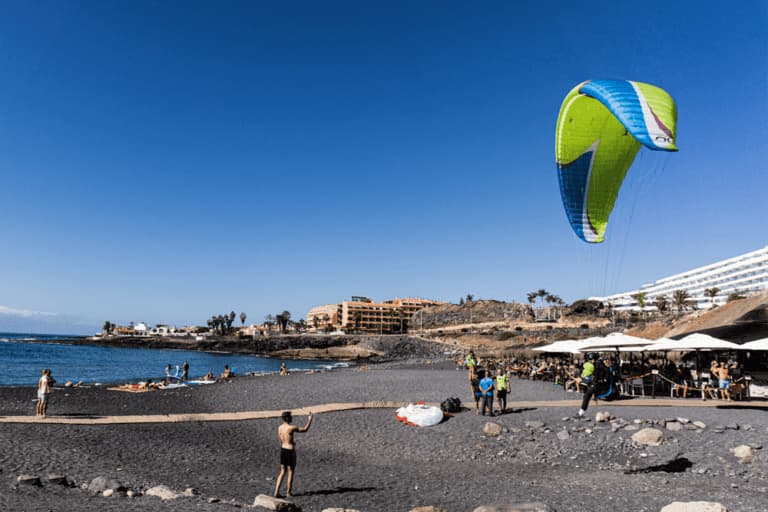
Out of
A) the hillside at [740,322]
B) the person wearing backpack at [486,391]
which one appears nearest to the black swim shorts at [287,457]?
the person wearing backpack at [486,391]

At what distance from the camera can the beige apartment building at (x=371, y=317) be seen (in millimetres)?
154375

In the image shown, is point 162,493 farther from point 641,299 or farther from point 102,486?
point 641,299

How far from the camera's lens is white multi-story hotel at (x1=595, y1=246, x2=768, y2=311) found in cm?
6944

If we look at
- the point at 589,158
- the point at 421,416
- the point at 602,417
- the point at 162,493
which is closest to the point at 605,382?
the point at 602,417

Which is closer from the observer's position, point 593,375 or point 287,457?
point 287,457

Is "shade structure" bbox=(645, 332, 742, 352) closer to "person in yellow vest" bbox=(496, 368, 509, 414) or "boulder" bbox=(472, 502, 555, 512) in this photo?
"person in yellow vest" bbox=(496, 368, 509, 414)

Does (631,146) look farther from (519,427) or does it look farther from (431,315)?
(431,315)

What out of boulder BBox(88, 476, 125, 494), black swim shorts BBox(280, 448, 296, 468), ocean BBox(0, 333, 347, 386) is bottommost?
ocean BBox(0, 333, 347, 386)

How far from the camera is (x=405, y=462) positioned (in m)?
11.7

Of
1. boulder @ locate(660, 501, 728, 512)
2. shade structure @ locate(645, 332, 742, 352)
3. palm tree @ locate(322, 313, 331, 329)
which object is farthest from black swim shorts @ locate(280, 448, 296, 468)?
palm tree @ locate(322, 313, 331, 329)

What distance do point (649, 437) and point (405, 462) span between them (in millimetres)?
5795

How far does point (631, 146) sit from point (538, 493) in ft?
37.0

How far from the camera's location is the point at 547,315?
13875 cm

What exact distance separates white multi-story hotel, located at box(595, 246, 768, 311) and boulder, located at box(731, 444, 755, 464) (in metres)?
58.6
